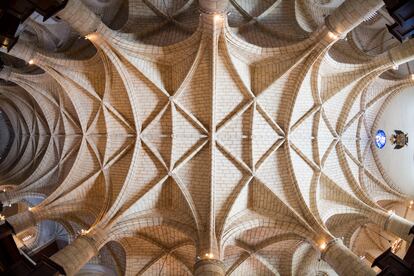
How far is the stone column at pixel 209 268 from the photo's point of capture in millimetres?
10469

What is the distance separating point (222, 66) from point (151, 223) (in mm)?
7020

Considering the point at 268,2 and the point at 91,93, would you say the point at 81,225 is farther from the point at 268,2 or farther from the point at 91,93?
the point at 268,2

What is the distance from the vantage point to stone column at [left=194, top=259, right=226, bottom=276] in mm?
10469

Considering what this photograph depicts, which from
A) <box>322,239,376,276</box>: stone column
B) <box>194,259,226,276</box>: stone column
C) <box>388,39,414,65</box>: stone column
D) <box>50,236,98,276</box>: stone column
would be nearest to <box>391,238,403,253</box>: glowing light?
<box>322,239,376,276</box>: stone column

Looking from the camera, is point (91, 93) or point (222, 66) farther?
point (91, 93)

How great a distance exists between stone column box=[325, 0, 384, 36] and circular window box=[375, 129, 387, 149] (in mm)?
6941

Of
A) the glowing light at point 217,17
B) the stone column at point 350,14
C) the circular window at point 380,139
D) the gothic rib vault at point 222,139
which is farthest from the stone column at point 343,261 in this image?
the glowing light at point 217,17

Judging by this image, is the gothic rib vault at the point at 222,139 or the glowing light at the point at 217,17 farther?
the gothic rib vault at the point at 222,139

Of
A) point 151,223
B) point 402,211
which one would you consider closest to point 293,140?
point 402,211

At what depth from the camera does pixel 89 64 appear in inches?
545

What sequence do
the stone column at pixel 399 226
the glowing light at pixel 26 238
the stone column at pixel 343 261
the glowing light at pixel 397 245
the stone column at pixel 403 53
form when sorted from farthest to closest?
the glowing light at pixel 26 238
the glowing light at pixel 397 245
the stone column at pixel 403 53
the stone column at pixel 399 226
the stone column at pixel 343 261

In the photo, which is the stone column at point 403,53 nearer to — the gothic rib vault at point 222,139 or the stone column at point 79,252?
the gothic rib vault at point 222,139

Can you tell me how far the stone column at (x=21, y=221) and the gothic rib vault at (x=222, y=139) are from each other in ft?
0.18

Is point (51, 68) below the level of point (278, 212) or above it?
above
